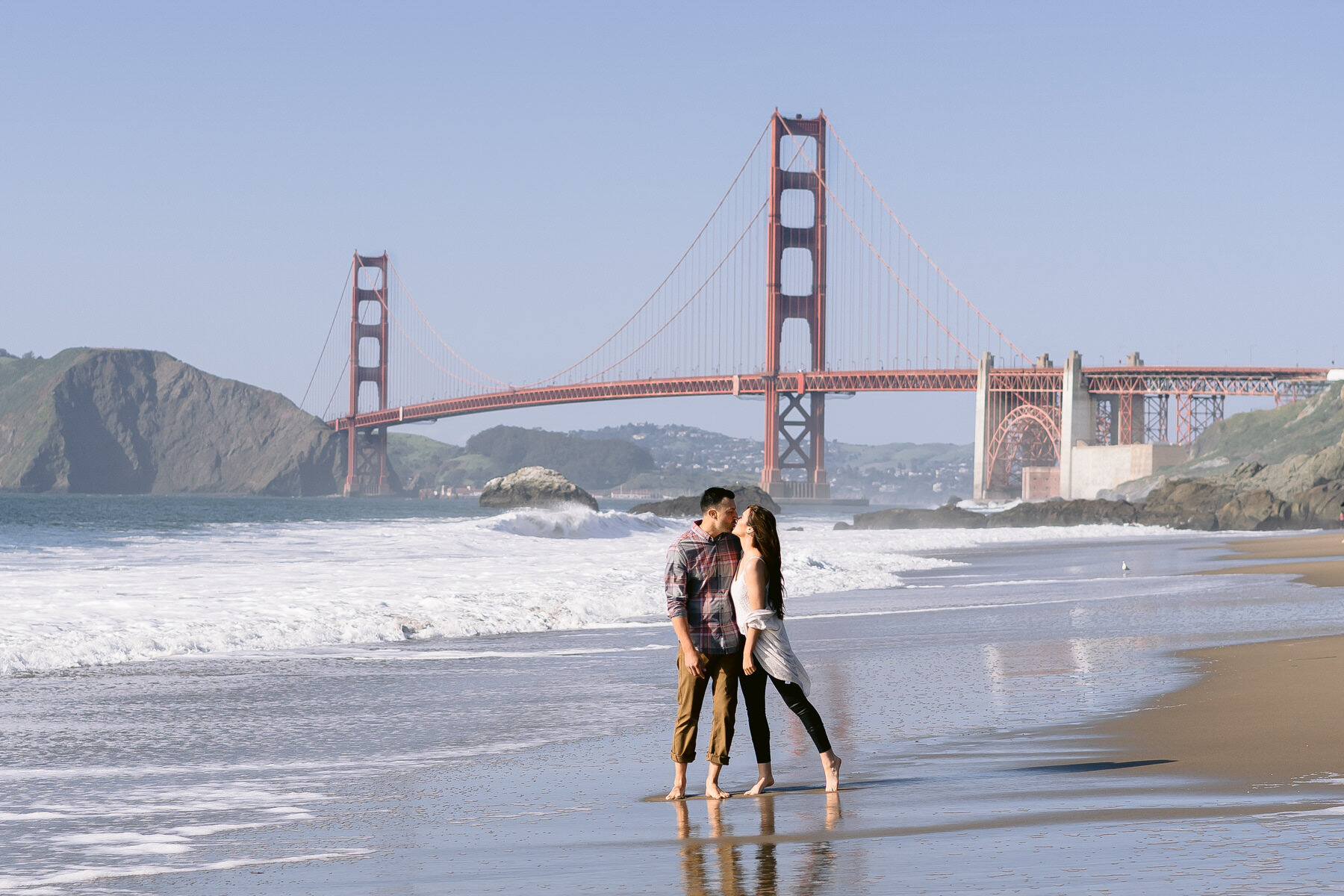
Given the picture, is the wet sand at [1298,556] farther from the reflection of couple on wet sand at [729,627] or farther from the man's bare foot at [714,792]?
the man's bare foot at [714,792]

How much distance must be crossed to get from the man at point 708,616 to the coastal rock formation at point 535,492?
51257 millimetres

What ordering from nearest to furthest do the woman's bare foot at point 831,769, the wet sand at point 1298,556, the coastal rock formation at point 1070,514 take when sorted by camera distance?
the woman's bare foot at point 831,769
the wet sand at point 1298,556
the coastal rock formation at point 1070,514

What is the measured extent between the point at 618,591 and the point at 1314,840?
12.3 metres

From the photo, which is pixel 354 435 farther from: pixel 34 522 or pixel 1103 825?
pixel 1103 825

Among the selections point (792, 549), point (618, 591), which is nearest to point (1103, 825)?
point (618, 591)

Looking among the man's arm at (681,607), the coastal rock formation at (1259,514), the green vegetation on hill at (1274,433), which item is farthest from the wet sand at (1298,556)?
the green vegetation on hill at (1274,433)

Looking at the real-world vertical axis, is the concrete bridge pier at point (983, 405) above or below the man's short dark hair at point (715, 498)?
above

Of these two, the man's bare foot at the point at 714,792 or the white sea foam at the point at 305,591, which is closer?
the man's bare foot at the point at 714,792

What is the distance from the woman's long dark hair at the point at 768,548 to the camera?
18.1ft

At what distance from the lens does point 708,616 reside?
564 centimetres

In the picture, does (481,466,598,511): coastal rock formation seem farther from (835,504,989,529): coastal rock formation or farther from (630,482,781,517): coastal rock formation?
(835,504,989,529): coastal rock formation

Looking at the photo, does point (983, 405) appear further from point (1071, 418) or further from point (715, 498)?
point (715, 498)

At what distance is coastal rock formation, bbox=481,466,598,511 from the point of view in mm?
58562

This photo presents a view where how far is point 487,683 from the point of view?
9102 mm
